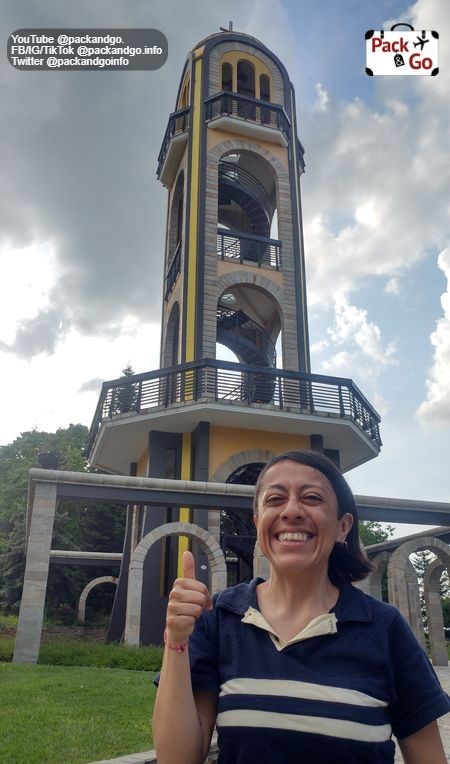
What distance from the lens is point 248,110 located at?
2188 centimetres

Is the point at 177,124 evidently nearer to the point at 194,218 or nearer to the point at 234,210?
the point at 234,210

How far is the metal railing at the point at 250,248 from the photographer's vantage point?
795 inches

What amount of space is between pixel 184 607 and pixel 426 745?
941 millimetres

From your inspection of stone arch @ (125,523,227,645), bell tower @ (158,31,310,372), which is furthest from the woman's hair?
bell tower @ (158,31,310,372)

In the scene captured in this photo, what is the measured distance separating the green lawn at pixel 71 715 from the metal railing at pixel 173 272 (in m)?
14.9

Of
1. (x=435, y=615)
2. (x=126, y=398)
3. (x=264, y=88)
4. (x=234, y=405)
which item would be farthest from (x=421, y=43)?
(x=264, y=88)

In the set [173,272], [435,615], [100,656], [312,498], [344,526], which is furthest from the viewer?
[173,272]

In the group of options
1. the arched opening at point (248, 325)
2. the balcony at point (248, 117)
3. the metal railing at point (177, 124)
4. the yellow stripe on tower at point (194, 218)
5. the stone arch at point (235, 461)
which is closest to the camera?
the stone arch at point (235, 461)

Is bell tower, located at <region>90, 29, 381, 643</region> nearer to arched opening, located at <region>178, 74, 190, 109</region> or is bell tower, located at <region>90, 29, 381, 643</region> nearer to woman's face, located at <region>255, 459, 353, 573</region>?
arched opening, located at <region>178, 74, 190, 109</region>

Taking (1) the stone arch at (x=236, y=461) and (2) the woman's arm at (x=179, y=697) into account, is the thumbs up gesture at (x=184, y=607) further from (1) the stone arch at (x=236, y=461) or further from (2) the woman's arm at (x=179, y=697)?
(1) the stone arch at (x=236, y=461)

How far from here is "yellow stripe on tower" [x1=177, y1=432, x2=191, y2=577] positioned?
16047 mm

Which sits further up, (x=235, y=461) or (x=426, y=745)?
(x=235, y=461)

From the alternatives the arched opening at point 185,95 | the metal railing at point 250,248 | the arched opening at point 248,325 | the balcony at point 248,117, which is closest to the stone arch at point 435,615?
the arched opening at point 248,325

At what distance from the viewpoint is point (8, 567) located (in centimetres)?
2805
